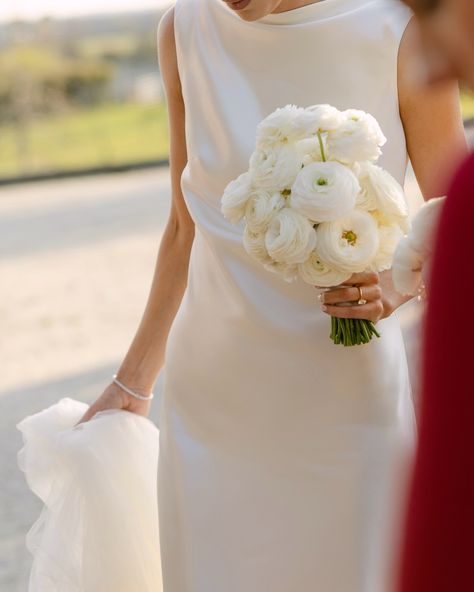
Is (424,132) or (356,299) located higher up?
(424,132)

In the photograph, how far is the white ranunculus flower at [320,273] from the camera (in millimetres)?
2223

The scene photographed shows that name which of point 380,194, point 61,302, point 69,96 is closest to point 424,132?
point 380,194

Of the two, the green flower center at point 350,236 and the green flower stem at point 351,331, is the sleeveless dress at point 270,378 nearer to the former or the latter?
the green flower stem at point 351,331

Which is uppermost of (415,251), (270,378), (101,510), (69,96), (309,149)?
(69,96)

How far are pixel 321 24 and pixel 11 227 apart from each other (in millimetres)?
12148

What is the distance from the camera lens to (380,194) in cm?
225

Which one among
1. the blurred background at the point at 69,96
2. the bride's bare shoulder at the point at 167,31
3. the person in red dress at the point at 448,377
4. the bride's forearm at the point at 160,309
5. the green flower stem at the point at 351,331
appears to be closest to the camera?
the person in red dress at the point at 448,377

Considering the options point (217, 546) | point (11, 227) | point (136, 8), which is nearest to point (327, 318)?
point (217, 546)

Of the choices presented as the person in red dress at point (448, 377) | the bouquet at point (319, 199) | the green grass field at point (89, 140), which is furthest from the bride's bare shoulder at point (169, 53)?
the green grass field at point (89, 140)

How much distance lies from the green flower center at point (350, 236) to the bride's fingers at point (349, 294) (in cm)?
9

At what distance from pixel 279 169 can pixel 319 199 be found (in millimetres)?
104

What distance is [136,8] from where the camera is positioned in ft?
131

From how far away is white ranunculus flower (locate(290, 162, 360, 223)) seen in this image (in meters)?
2.19

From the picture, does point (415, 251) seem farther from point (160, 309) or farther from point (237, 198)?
point (160, 309)
